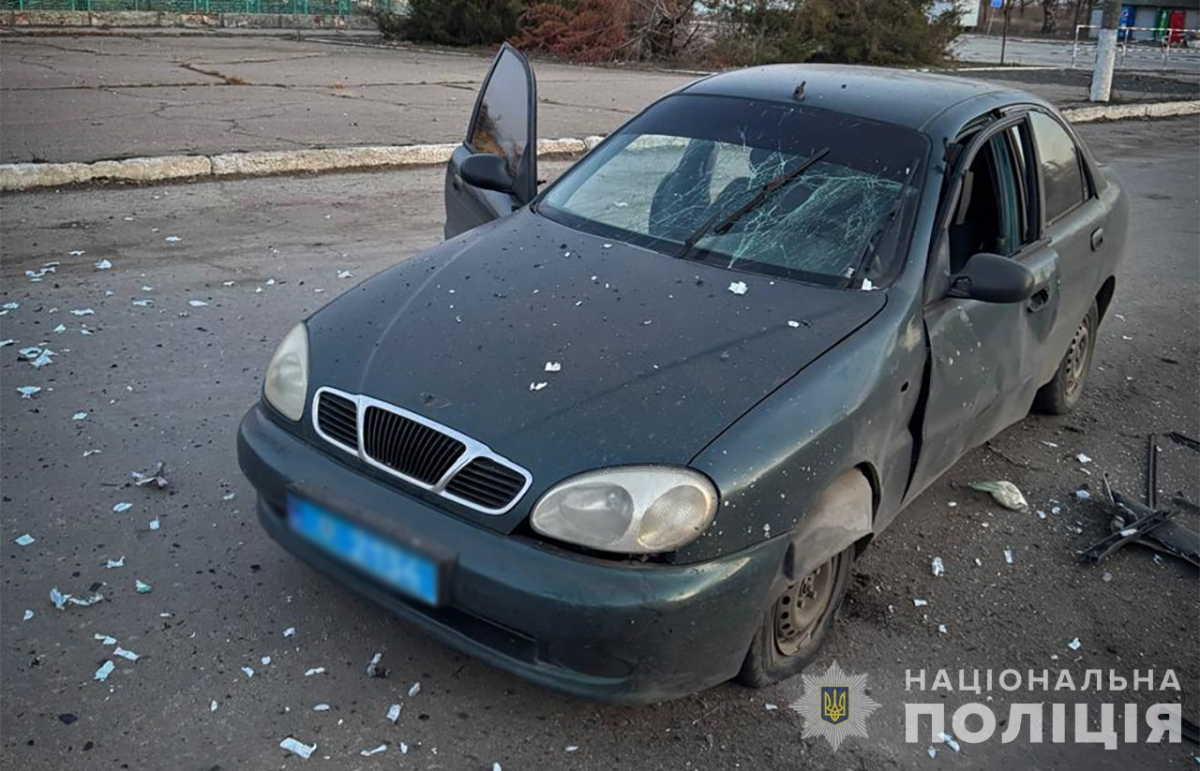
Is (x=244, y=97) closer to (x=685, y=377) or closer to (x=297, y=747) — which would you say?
(x=685, y=377)

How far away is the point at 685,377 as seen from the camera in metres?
3.06

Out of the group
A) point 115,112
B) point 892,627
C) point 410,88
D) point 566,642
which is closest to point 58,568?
point 566,642

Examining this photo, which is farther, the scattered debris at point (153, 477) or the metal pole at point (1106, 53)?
the metal pole at point (1106, 53)

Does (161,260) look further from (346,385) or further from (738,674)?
(738,674)

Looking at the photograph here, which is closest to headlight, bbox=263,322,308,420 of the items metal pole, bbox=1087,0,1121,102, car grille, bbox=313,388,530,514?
Answer: car grille, bbox=313,388,530,514

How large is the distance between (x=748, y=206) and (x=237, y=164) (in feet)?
22.5

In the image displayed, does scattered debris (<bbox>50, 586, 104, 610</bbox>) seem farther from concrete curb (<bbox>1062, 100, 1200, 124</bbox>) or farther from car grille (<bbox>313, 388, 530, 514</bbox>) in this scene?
concrete curb (<bbox>1062, 100, 1200, 124</bbox>)

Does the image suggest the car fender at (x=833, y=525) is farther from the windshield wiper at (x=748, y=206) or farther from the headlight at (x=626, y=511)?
the windshield wiper at (x=748, y=206)

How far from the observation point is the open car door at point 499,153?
4684 millimetres

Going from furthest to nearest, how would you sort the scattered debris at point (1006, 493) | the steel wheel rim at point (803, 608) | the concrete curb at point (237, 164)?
the concrete curb at point (237, 164) → the scattered debris at point (1006, 493) → the steel wheel rim at point (803, 608)

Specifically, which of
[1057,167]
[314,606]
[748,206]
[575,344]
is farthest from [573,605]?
[1057,167]

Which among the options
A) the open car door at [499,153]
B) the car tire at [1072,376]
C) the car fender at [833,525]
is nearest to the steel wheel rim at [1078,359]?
the car tire at [1072,376]

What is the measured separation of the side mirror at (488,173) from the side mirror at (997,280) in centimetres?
200

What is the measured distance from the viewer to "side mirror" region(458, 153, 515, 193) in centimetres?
464
